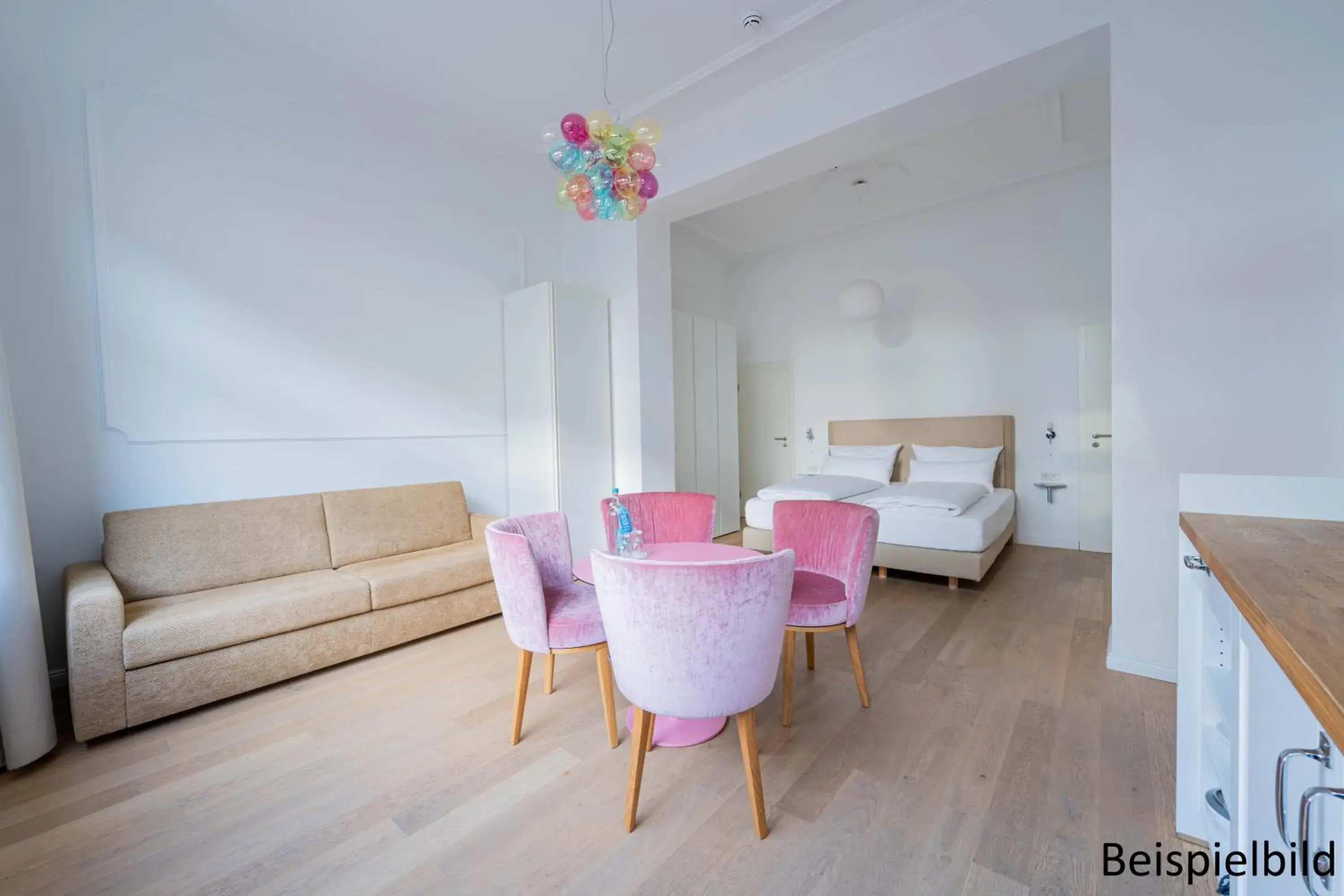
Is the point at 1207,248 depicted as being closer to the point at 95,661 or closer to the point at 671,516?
the point at 671,516

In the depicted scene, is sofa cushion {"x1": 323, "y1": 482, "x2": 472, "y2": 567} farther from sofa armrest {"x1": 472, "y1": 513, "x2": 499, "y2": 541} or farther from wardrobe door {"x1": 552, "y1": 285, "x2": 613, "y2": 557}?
wardrobe door {"x1": 552, "y1": 285, "x2": 613, "y2": 557}

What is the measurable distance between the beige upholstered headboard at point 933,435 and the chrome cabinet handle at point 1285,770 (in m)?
4.58

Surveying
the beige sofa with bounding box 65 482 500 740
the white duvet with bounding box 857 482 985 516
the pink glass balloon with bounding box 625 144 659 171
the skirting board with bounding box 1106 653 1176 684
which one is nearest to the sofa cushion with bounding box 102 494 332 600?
the beige sofa with bounding box 65 482 500 740

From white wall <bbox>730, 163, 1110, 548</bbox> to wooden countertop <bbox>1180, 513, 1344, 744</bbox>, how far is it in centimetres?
384

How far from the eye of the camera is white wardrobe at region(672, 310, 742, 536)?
5004 mm

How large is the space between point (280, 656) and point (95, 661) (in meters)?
0.57

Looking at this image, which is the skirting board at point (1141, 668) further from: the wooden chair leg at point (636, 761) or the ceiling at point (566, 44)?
the ceiling at point (566, 44)

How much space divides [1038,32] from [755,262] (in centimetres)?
410

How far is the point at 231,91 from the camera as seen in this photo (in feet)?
9.11

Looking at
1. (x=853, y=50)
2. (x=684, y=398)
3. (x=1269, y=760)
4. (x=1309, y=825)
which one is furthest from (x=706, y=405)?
(x=1309, y=825)

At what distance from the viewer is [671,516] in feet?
8.99

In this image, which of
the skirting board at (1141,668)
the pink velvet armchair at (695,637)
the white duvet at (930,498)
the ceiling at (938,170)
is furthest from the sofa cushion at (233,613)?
the ceiling at (938,170)

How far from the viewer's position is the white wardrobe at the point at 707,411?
16.4ft

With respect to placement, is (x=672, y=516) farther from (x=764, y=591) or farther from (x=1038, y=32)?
(x=1038, y=32)
